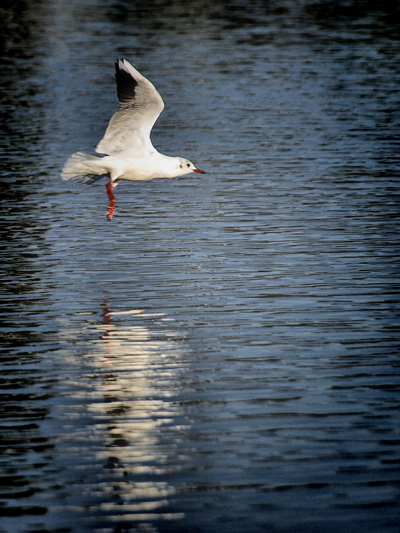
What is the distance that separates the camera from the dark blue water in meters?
8.75

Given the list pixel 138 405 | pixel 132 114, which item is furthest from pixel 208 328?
pixel 132 114

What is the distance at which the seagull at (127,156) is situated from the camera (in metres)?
16.2

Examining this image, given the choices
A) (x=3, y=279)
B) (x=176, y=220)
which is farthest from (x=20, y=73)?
(x=3, y=279)

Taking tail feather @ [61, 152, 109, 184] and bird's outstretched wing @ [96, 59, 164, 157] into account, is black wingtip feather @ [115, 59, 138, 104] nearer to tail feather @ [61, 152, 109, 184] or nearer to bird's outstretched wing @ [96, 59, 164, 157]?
bird's outstretched wing @ [96, 59, 164, 157]

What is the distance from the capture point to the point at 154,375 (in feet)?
37.1

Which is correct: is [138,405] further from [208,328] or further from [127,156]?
[127,156]

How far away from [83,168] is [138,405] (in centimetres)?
675

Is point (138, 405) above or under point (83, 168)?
under

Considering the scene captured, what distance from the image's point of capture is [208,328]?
1302 cm

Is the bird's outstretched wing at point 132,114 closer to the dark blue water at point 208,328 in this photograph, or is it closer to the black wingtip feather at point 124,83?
the black wingtip feather at point 124,83

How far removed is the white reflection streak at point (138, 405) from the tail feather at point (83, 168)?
130 inches

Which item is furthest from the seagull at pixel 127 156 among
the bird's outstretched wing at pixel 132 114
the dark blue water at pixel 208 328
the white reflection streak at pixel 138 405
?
the white reflection streak at pixel 138 405

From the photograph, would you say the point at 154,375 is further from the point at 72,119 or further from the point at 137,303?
the point at 72,119

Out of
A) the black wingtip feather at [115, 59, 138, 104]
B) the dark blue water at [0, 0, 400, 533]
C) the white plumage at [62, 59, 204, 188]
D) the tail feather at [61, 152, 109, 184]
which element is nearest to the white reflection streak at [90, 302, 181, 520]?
the dark blue water at [0, 0, 400, 533]
